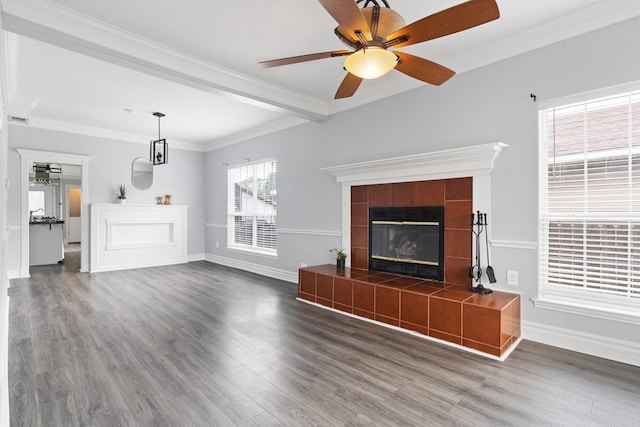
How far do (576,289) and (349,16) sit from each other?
9.34ft

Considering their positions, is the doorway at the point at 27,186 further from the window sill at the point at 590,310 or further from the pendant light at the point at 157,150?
the window sill at the point at 590,310

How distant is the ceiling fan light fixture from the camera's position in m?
1.84

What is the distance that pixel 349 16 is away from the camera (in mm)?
1619

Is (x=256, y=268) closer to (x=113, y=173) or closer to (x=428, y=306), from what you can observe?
(x=113, y=173)

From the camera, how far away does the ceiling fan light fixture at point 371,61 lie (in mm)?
1845

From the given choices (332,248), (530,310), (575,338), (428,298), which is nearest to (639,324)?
(575,338)

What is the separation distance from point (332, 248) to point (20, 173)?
5.45 m

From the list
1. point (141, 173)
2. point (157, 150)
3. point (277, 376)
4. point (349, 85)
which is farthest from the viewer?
point (141, 173)

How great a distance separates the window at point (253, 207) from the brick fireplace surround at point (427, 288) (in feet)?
6.15

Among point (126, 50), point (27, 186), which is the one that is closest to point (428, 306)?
point (126, 50)

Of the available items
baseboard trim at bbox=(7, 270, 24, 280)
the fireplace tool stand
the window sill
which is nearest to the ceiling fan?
the fireplace tool stand

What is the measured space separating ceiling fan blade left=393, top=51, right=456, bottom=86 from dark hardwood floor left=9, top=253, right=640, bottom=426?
2105mm

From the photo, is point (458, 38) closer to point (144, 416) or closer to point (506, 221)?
point (506, 221)

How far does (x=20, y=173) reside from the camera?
5.62m
